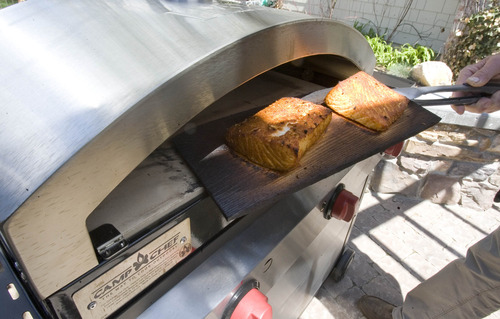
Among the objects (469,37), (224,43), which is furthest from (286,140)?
(469,37)

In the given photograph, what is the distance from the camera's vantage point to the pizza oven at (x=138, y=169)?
521 mm

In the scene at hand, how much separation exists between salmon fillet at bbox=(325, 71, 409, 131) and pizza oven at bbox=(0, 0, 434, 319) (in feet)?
0.89

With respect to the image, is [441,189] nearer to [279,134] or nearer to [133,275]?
[279,134]

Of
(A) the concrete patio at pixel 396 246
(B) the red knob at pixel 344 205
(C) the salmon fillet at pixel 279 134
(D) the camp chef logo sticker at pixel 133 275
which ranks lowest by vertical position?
(A) the concrete patio at pixel 396 246

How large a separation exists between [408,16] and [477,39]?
2124mm

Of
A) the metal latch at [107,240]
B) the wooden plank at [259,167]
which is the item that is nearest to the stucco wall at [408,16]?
the wooden plank at [259,167]

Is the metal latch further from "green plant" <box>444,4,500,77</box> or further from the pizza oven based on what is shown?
"green plant" <box>444,4,500,77</box>

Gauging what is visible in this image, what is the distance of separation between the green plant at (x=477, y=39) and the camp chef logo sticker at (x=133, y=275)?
12.8 feet

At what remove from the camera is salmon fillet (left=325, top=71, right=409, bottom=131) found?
4.03 ft

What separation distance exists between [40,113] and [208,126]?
656 mm

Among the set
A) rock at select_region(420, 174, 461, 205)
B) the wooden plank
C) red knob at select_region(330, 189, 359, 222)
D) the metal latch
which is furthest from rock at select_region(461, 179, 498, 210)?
the metal latch

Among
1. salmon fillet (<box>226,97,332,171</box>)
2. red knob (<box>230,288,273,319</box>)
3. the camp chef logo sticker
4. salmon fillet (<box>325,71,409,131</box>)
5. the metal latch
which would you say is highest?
salmon fillet (<box>325,71,409,131</box>)

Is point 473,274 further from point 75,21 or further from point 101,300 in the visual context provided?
point 75,21

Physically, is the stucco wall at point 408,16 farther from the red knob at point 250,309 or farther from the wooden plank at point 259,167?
the red knob at point 250,309
